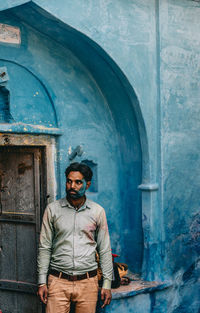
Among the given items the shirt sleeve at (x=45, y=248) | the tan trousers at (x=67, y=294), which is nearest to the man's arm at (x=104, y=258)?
the tan trousers at (x=67, y=294)

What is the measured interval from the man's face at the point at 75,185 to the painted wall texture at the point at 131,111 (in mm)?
875

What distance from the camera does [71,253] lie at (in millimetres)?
3965

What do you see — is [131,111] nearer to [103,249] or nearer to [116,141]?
[116,141]

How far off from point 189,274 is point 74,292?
6.90 ft

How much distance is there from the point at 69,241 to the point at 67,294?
1.61 feet

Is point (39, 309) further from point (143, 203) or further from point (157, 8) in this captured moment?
point (157, 8)

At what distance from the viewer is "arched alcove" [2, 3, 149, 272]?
194 inches

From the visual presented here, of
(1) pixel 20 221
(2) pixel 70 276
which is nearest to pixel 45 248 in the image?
(2) pixel 70 276

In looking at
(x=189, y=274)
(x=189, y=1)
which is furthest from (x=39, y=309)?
(x=189, y=1)

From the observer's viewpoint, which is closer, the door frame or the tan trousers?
the tan trousers

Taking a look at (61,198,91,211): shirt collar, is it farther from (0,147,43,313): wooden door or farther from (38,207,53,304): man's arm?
(0,147,43,313): wooden door

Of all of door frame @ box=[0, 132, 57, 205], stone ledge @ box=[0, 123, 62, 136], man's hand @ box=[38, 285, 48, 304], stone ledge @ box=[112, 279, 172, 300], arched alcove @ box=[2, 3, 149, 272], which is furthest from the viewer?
arched alcove @ box=[2, 3, 149, 272]

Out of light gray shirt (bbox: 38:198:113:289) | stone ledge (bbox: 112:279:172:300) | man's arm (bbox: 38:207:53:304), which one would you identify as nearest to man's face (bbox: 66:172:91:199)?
light gray shirt (bbox: 38:198:113:289)

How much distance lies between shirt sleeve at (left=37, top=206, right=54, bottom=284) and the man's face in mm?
290
